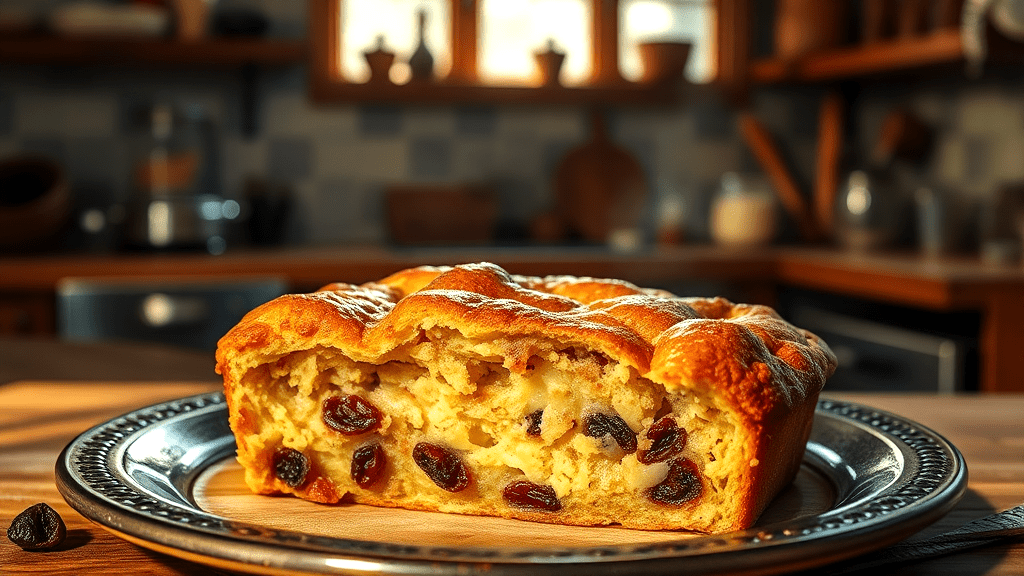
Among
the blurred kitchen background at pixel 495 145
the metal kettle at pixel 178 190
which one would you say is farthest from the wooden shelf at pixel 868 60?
the metal kettle at pixel 178 190

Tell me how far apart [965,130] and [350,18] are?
232 cm

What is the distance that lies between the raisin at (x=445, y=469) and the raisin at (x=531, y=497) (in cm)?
5

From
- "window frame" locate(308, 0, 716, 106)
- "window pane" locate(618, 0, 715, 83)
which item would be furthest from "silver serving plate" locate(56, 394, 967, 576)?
"window pane" locate(618, 0, 715, 83)

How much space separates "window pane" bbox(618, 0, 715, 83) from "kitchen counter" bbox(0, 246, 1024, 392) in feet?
3.15

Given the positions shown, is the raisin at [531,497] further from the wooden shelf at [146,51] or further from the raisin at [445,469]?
the wooden shelf at [146,51]

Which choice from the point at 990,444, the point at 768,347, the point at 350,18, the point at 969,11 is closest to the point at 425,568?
the point at 768,347

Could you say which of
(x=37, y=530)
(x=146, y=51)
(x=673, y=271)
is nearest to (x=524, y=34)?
(x=673, y=271)

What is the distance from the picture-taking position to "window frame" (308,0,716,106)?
4.11 meters

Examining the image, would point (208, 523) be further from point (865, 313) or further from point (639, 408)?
point (865, 313)

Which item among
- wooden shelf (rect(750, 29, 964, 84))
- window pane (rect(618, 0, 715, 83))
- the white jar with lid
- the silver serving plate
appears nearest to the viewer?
the silver serving plate

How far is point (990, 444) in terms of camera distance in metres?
1.18

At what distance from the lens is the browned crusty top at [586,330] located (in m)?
0.90

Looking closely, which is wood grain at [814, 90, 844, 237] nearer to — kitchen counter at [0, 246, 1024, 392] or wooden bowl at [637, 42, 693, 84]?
kitchen counter at [0, 246, 1024, 392]

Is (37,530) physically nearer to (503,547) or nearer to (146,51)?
(503,547)
